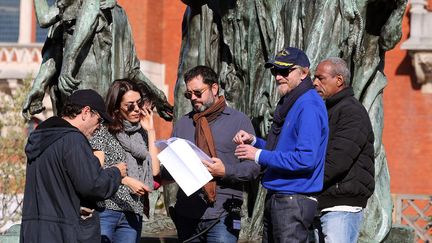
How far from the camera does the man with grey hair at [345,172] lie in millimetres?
9641

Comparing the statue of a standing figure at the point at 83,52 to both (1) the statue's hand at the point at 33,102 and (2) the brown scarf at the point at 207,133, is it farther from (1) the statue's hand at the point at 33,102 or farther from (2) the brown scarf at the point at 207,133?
(2) the brown scarf at the point at 207,133

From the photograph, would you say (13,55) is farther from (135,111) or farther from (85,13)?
(135,111)

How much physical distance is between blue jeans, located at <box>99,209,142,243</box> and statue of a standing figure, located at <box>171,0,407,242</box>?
97.1 inches

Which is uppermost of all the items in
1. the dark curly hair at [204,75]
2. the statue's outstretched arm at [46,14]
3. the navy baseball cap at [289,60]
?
the statue's outstretched arm at [46,14]

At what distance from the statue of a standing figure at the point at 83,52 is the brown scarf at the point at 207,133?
3.80 meters

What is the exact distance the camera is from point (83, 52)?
14047 millimetres

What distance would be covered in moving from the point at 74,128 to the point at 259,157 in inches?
44.6

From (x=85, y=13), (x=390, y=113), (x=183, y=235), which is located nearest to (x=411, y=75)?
(x=390, y=113)

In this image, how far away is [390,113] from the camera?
32.2 metres

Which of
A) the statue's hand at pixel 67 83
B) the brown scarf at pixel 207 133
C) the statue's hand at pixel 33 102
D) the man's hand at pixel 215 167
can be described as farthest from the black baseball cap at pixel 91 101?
the statue's hand at pixel 33 102

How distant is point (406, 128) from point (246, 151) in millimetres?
23075

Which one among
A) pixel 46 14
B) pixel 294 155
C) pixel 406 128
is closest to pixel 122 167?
pixel 294 155

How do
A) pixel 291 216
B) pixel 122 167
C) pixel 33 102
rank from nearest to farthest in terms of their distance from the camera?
pixel 291 216
pixel 122 167
pixel 33 102

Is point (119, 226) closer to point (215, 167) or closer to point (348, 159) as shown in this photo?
point (215, 167)
